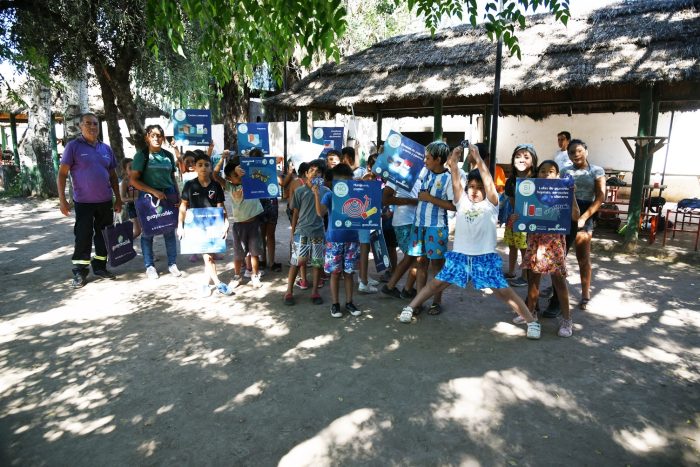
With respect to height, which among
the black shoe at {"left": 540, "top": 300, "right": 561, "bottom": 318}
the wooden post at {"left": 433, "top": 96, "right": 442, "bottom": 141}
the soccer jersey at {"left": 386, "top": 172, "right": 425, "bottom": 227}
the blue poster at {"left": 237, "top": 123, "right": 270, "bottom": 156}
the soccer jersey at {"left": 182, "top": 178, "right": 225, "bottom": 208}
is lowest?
the black shoe at {"left": 540, "top": 300, "right": 561, "bottom": 318}

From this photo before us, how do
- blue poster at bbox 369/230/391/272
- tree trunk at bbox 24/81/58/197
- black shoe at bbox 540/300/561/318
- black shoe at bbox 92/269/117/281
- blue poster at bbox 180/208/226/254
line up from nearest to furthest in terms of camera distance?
black shoe at bbox 540/300/561/318
blue poster at bbox 180/208/226/254
blue poster at bbox 369/230/391/272
black shoe at bbox 92/269/117/281
tree trunk at bbox 24/81/58/197

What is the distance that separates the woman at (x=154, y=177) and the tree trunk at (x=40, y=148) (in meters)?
8.87

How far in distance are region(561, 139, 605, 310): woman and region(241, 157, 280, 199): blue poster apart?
3038mm

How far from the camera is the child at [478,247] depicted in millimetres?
3857

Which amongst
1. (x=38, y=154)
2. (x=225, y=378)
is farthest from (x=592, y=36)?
(x=38, y=154)

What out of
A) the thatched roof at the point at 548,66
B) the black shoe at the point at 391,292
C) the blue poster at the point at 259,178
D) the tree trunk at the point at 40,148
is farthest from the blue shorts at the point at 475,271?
the tree trunk at the point at 40,148

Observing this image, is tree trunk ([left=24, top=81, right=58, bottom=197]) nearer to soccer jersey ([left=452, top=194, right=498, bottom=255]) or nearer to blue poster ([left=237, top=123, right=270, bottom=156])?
blue poster ([left=237, top=123, right=270, bottom=156])

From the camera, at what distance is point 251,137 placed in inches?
232

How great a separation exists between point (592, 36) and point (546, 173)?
5.16 metres

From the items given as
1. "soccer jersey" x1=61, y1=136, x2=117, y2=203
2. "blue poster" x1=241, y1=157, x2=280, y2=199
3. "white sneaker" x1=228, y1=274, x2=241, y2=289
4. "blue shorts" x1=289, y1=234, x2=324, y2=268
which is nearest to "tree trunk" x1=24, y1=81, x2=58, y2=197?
"soccer jersey" x1=61, y1=136, x2=117, y2=203

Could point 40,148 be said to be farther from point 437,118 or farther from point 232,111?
point 437,118

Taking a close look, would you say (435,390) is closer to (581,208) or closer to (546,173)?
(546,173)

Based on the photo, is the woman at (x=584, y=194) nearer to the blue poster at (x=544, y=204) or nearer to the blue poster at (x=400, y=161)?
the blue poster at (x=544, y=204)

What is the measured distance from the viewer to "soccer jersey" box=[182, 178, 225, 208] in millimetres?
5156
